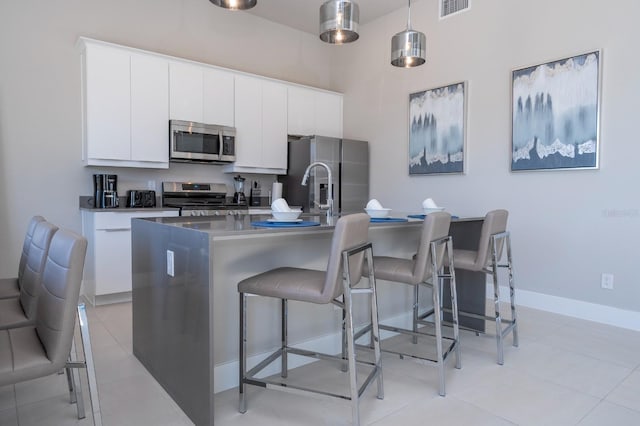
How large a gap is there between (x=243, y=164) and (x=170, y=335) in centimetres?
289

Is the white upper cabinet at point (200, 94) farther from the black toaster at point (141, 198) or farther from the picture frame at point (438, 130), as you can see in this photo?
the picture frame at point (438, 130)

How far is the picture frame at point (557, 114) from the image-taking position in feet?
11.0

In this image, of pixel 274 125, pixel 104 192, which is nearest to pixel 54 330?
pixel 104 192

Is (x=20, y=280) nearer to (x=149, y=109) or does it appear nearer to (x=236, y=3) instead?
(x=236, y=3)

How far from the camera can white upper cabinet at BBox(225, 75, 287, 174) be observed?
467 centimetres

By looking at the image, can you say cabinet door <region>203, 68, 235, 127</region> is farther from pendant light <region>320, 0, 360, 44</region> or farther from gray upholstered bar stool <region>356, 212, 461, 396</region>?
gray upholstered bar stool <region>356, 212, 461, 396</region>

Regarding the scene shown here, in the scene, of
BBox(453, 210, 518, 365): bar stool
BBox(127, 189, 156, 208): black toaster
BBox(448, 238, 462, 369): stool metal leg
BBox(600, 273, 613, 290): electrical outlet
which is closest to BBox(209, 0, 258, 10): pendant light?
BBox(448, 238, 462, 369): stool metal leg

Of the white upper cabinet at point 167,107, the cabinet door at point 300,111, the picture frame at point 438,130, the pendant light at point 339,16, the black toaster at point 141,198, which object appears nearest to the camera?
the pendant light at point 339,16

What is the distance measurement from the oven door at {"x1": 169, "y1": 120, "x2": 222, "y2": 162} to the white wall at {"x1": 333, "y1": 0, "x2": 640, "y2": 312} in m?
2.01

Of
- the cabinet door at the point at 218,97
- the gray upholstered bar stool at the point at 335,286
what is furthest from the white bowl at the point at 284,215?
the cabinet door at the point at 218,97

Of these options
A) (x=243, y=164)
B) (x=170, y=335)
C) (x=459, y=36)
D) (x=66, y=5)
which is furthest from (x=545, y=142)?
(x=66, y=5)

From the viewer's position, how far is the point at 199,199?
455cm

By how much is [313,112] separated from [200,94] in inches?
60.5

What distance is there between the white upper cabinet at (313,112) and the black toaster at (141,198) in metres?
1.81
